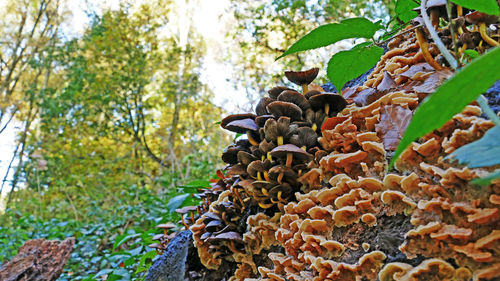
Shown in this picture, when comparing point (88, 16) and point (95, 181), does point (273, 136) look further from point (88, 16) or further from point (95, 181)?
point (88, 16)

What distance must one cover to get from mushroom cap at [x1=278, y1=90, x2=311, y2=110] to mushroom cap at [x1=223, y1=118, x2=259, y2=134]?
0.56 feet

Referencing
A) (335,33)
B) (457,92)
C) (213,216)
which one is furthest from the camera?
(213,216)

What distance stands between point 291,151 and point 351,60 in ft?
1.36

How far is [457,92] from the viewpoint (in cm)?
52

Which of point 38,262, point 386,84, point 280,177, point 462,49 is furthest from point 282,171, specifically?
point 38,262

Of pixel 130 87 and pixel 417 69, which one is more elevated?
pixel 130 87

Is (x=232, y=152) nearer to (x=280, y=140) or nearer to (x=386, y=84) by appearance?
(x=280, y=140)

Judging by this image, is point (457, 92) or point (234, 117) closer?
point (457, 92)

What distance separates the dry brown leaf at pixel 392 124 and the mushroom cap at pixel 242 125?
1.67 feet

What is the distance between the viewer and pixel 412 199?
3.54 feet

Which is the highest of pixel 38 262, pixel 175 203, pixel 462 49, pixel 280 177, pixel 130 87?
pixel 130 87

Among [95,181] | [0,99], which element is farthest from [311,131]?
[0,99]

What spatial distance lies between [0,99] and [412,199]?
1323cm

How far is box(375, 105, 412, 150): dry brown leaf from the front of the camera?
123 centimetres
